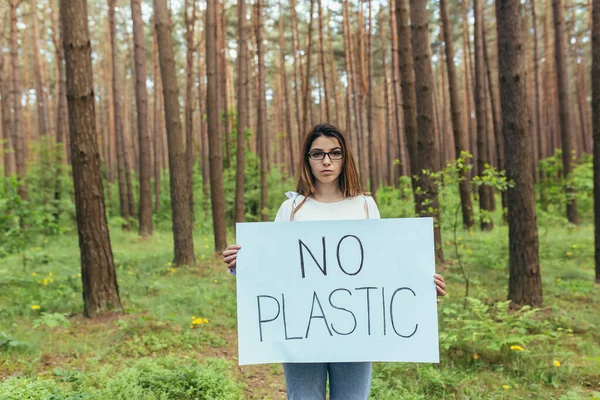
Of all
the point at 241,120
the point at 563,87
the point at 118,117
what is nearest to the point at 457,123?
the point at 563,87

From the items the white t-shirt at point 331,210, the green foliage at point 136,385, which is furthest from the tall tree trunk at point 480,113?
the white t-shirt at point 331,210

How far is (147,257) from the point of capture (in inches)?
383

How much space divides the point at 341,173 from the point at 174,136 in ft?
23.7

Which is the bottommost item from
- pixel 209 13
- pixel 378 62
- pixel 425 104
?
pixel 425 104

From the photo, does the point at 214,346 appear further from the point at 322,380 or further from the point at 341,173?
the point at 341,173

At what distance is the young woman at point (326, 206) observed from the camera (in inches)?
78.0

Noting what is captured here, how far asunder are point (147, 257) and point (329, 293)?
851cm

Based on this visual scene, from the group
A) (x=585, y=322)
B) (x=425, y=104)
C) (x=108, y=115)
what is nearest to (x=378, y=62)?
(x=108, y=115)

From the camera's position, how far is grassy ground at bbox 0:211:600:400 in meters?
3.46

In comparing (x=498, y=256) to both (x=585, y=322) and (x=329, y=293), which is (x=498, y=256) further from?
(x=329, y=293)

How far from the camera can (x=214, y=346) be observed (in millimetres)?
4703

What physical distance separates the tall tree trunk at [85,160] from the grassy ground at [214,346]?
48 cm

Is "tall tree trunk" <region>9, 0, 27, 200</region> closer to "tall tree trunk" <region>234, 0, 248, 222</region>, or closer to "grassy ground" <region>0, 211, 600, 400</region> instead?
"tall tree trunk" <region>234, 0, 248, 222</region>

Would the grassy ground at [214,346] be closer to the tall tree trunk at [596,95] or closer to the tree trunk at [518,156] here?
the tree trunk at [518,156]
